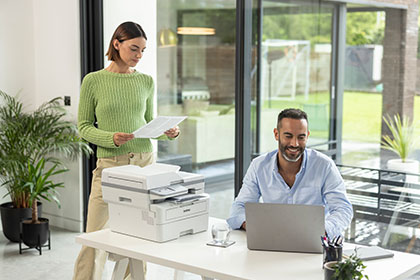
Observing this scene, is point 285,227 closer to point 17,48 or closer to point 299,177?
point 299,177

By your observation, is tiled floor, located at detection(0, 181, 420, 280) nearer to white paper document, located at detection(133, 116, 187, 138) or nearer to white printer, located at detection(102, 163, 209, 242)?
white paper document, located at detection(133, 116, 187, 138)

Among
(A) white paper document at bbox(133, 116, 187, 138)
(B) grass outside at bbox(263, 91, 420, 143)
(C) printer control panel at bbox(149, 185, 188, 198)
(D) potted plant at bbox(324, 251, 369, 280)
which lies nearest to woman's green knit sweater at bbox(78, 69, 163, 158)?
(A) white paper document at bbox(133, 116, 187, 138)

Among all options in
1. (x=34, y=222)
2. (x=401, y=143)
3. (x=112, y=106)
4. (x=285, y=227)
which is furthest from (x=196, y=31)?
(x=285, y=227)

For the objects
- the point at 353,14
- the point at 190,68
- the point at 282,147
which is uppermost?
the point at 353,14

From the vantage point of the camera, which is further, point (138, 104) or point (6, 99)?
point (6, 99)

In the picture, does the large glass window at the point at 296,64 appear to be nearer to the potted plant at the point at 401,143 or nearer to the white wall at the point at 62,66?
the potted plant at the point at 401,143

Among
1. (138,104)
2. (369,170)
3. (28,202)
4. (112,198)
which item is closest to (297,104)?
(369,170)

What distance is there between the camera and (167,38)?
5125 millimetres

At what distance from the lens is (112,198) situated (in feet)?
10.0

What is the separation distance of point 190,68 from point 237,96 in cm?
55

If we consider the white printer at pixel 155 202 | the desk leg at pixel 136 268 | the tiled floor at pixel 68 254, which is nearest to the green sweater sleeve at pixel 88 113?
the white printer at pixel 155 202

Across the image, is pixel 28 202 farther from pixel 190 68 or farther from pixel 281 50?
pixel 281 50

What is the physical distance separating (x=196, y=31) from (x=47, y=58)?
1671 millimetres

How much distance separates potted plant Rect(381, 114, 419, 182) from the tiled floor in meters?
0.40
